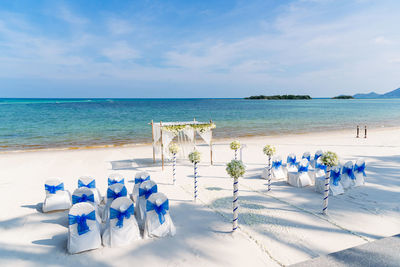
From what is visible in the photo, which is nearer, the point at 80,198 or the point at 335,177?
the point at 80,198

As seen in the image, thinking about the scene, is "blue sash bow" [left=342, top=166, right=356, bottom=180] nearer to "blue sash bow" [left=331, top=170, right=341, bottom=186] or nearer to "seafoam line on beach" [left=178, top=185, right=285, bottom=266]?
"blue sash bow" [left=331, top=170, right=341, bottom=186]

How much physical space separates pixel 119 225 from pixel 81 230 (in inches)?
31.1

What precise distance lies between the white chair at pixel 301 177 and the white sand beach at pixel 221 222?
269 millimetres

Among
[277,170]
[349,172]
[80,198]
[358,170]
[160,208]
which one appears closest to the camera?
[160,208]

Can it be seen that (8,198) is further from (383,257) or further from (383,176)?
(383,176)

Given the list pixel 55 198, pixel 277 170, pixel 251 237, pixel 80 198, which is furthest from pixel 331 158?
pixel 55 198

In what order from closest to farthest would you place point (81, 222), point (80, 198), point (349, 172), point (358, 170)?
point (81, 222) → point (80, 198) → point (349, 172) → point (358, 170)

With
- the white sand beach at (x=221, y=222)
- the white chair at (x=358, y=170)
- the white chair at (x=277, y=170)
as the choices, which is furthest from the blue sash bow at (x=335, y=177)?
the white chair at (x=277, y=170)

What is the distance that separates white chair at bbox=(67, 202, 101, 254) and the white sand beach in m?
0.16

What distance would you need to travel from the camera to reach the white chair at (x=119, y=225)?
5.39 m

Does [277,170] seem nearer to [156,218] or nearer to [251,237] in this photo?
[251,237]

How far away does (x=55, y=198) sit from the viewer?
23.4ft

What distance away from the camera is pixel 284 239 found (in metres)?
5.63

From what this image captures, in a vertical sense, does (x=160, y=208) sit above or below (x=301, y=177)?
above
